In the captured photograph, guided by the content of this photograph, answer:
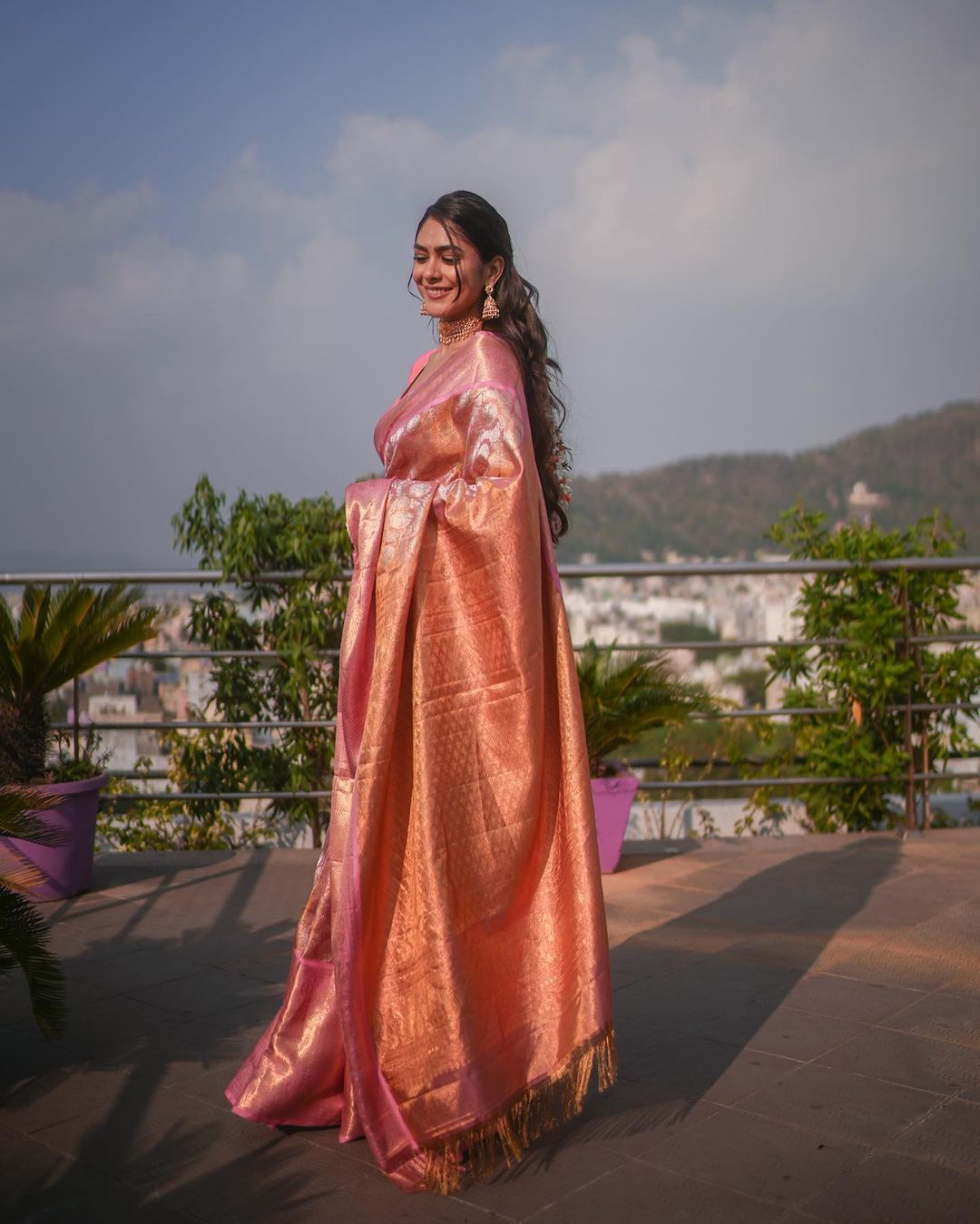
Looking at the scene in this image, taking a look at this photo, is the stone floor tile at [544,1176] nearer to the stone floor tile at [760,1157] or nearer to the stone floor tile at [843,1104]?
the stone floor tile at [760,1157]

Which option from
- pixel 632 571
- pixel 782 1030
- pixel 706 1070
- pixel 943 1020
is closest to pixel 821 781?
pixel 632 571

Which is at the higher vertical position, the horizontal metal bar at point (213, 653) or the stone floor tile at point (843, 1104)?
the horizontal metal bar at point (213, 653)

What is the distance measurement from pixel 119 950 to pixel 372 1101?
177 cm

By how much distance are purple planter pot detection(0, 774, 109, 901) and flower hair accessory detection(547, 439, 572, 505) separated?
2.36 m

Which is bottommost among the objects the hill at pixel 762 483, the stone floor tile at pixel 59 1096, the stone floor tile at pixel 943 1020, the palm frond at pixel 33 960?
the stone floor tile at pixel 943 1020

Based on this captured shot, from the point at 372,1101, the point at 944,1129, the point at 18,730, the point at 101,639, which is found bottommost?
the point at 944,1129

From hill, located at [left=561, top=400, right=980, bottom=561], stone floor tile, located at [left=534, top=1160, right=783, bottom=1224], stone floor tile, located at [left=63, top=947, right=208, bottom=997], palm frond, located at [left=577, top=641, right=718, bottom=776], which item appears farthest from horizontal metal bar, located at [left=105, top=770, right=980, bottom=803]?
hill, located at [left=561, top=400, right=980, bottom=561]

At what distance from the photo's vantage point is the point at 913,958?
3.48 meters

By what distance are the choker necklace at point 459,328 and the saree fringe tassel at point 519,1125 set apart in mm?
1332

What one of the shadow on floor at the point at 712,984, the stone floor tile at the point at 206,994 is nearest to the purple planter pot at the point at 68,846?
the stone floor tile at the point at 206,994

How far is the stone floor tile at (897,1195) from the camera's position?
2.04 m

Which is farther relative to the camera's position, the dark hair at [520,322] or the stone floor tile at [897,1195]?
the dark hair at [520,322]

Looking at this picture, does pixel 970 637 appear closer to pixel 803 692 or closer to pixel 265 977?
pixel 803 692

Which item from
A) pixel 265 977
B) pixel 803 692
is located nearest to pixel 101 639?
pixel 265 977
